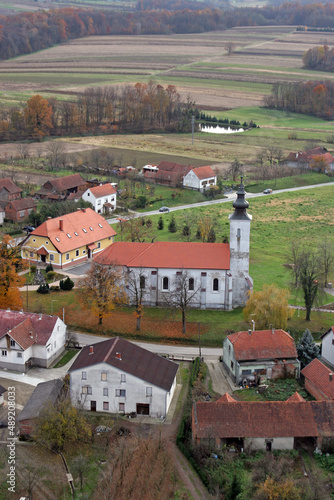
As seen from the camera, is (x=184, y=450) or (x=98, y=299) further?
(x=98, y=299)

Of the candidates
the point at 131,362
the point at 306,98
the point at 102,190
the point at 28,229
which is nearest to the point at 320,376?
the point at 131,362

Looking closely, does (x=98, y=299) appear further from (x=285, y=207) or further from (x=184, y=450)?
(x=285, y=207)

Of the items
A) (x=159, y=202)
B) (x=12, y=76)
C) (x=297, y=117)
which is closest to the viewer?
(x=159, y=202)

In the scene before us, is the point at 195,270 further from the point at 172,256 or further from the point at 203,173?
the point at 203,173

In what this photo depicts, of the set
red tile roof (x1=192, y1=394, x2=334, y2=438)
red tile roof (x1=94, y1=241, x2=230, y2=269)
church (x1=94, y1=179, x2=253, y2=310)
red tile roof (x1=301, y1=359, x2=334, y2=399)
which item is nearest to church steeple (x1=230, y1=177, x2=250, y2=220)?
church (x1=94, y1=179, x2=253, y2=310)

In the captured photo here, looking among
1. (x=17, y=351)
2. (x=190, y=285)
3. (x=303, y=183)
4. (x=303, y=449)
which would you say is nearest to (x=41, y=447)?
(x=17, y=351)
